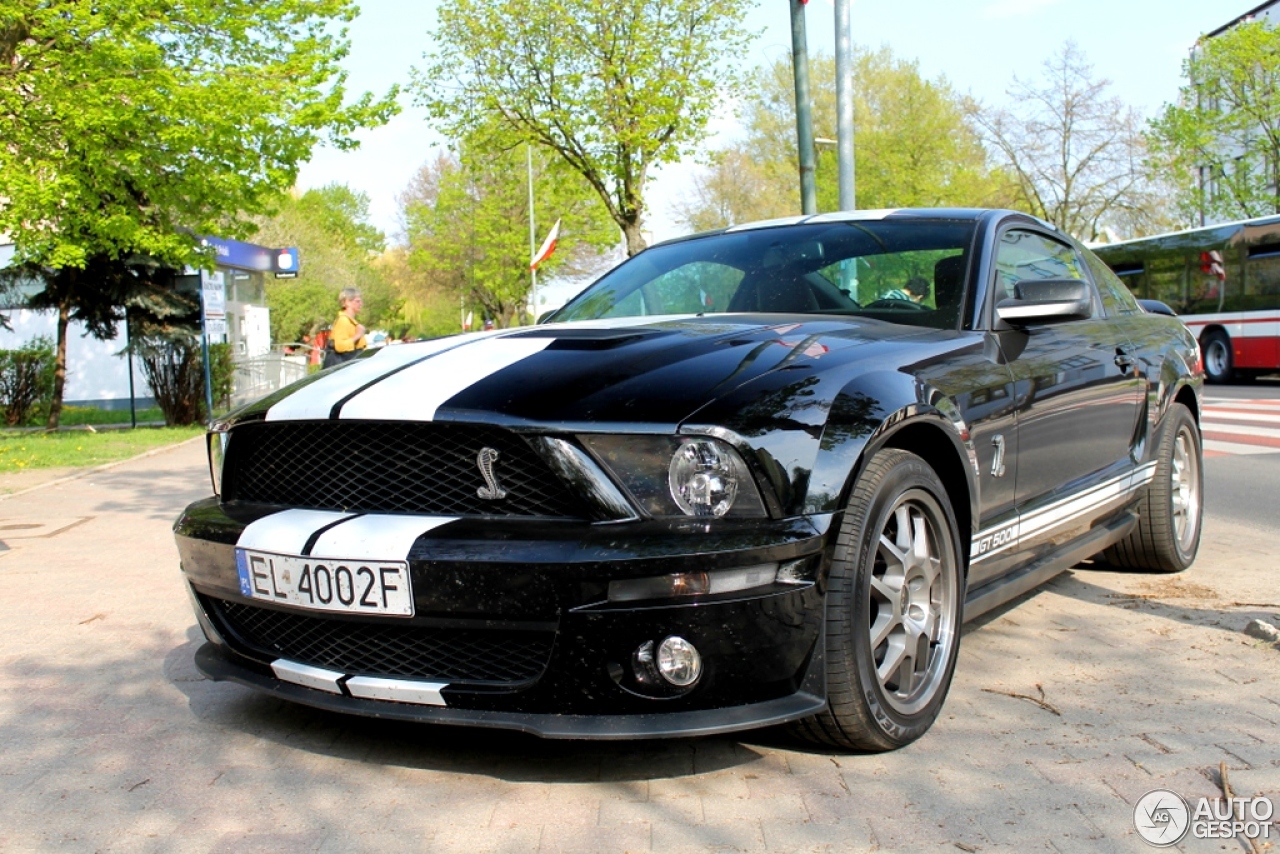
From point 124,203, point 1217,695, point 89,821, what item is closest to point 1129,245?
point 124,203

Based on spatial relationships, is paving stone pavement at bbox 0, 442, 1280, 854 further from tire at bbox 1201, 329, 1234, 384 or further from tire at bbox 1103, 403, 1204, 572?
tire at bbox 1201, 329, 1234, 384

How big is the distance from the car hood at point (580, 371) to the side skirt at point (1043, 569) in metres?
0.80

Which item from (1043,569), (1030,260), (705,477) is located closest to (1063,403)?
(1043,569)

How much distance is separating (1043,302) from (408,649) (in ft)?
7.48

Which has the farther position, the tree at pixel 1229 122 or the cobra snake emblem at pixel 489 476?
the tree at pixel 1229 122

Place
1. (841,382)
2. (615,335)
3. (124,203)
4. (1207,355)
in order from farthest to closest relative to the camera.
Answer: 1. (1207,355)
2. (124,203)
3. (615,335)
4. (841,382)

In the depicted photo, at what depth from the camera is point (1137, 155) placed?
40.2m

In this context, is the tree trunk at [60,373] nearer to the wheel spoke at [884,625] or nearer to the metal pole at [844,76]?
the metal pole at [844,76]

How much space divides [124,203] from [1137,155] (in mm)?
33961

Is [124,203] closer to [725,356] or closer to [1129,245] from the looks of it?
[725,356]

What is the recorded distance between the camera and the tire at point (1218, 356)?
22812 millimetres

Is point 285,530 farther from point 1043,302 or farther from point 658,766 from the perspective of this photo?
point 1043,302

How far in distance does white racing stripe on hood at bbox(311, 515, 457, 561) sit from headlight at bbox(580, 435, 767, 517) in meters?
0.48

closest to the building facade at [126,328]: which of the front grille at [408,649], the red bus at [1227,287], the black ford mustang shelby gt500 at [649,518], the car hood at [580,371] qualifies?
the car hood at [580,371]
